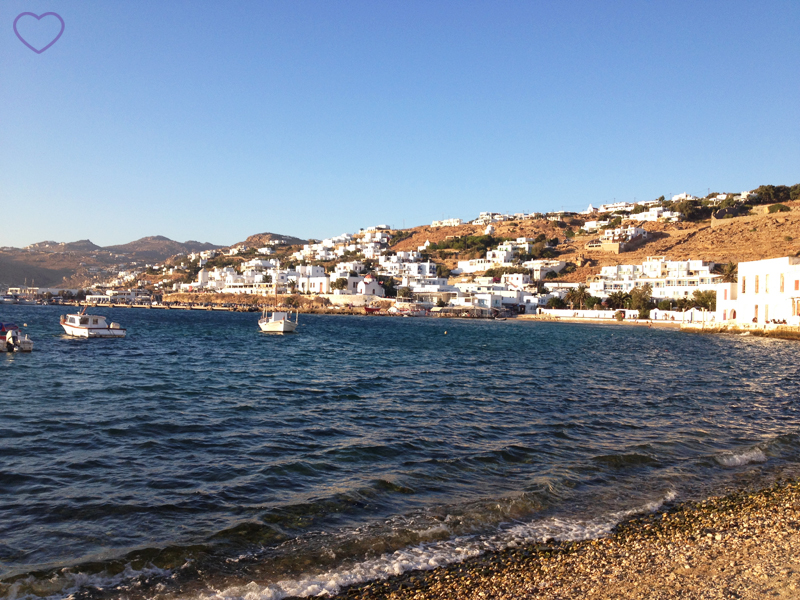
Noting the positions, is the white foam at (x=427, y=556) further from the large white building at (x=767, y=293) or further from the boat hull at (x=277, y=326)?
the large white building at (x=767, y=293)

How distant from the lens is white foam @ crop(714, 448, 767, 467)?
9884 millimetres

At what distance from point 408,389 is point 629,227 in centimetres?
11651

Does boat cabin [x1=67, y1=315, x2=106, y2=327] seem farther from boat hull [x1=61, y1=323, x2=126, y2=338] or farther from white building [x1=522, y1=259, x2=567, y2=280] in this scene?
white building [x1=522, y1=259, x2=567, y2=280]

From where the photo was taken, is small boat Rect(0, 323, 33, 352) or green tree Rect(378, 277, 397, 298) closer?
small boat Rect(0, 323, 33, 352)

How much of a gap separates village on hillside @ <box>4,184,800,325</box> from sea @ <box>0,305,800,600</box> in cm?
3765

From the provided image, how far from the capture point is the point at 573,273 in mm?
106188

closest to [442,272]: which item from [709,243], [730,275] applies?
[709,243]

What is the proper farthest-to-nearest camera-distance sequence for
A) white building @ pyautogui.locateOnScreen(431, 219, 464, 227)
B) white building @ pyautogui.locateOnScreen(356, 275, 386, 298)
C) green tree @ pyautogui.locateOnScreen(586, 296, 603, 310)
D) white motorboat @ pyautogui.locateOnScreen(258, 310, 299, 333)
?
white building @ pyautogui.locateOnScreen(431, 219, 464, 227) < white building @ pyautogui.locateOnScreen(356, 275, 386, 298) < green tree @ pyautogui.locateOnScreen(586, 296, 603, 310) < white motorboat @ pyautogui.locateOnScreen(258, 310, 299, 333)

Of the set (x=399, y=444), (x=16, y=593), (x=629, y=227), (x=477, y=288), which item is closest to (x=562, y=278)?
(x=477, y=288)

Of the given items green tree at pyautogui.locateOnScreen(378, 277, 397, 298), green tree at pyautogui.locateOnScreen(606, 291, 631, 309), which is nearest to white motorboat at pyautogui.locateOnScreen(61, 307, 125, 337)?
green tree at pyautogui.locateOnScreen(606, 291, 631, 309)

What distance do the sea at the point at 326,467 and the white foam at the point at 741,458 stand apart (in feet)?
0.20

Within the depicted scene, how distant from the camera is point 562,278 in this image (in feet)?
343

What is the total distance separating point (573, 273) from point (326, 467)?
339ft

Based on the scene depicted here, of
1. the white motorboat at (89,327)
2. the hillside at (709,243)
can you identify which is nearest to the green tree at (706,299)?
the hillside at (709,243)
